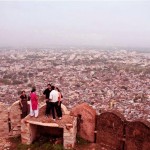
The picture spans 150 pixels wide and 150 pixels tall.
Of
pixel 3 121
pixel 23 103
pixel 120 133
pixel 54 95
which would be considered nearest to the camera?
pixel 120 133

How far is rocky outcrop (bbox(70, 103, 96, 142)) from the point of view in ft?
29.1

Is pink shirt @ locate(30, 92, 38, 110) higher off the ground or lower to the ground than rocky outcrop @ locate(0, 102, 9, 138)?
higher

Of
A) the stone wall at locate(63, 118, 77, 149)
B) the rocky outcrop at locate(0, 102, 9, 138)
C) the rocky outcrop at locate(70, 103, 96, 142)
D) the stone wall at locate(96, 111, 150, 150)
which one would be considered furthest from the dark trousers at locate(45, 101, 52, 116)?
the rocky outcrop at locate(0, 102, 9, 138)

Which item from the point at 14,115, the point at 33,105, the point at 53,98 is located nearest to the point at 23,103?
the point at 14,115

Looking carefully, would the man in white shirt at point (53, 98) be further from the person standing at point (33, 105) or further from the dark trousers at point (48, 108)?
the person standing at point (33, 105)

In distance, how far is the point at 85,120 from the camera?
8945mm

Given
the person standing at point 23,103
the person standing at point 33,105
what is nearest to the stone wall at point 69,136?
the person standing at point 33,105

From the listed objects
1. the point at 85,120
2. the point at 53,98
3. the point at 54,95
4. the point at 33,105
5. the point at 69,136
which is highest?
the point at 54,95

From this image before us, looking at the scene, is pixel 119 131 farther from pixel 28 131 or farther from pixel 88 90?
pixel 88 90

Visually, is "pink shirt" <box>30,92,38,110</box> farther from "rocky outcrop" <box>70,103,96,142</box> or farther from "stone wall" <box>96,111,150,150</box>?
"stone wall" <box>96,111,150,150</box>

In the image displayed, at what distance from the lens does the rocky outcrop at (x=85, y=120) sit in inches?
349

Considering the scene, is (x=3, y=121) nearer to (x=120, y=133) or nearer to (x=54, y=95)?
(x=54, y=95)

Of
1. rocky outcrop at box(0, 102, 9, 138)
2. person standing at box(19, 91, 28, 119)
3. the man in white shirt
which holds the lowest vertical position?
rocky outcrop at box(0, 102, 9, 138)

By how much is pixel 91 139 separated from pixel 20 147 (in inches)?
90.3
